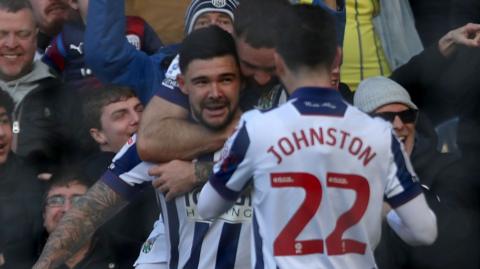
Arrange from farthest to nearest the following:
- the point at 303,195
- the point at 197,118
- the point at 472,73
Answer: the point at 472,73
the point at 197,118
the point at 303,195

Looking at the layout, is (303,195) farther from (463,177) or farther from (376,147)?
(463,177)

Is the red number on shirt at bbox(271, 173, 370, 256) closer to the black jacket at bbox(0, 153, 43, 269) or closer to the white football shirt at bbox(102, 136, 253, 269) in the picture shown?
the white football shirt at bbox(102, 136, 253, 269)

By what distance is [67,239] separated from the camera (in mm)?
2518

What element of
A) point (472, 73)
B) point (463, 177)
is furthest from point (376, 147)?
point (472, 73)

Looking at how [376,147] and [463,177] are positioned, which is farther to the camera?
[463,177]

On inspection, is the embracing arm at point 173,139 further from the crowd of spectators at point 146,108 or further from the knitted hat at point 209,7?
the knitted hat at point 209,7

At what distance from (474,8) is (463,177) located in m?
0.53

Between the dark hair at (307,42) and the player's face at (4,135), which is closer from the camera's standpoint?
the dark hair at (307,42)

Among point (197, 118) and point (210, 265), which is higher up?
point (197, 118)

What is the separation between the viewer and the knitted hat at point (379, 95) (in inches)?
105

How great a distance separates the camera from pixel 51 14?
125 inches

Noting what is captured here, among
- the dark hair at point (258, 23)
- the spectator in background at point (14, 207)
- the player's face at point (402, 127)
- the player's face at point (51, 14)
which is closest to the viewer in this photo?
the dark hair at point (258, 23)

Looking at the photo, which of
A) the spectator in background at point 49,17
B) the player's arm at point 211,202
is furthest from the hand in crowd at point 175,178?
the spectator in background at point 49,17

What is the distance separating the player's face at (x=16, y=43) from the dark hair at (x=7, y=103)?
5.6 inches
